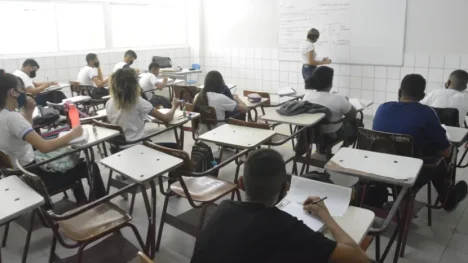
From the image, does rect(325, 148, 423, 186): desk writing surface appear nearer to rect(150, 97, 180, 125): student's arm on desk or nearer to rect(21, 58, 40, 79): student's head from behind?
rect(150, 97, 180, 125): student's arm on desk

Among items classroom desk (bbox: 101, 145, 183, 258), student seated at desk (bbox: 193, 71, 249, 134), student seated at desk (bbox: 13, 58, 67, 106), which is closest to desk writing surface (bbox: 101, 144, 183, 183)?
classroom desk (bbox: 101, 145, 183, 258)

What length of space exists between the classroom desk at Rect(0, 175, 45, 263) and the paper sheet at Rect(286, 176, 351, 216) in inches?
45.3

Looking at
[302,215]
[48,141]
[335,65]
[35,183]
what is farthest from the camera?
[335,65]

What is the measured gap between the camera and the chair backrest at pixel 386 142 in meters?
2.55

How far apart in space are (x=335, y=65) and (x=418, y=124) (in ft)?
12.6

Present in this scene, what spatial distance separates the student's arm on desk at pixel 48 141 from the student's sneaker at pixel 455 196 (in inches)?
106

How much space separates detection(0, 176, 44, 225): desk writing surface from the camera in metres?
1.74

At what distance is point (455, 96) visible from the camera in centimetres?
352

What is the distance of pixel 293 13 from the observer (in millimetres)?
6652

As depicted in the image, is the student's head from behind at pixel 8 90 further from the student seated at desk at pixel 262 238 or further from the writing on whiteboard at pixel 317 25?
the writing on whiteboard at pixel 317 25

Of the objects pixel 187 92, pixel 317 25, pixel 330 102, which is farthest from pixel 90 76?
pixel 330 102

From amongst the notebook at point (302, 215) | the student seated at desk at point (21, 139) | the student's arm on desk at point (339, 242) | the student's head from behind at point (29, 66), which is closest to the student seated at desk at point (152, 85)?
the student's head from behind at point (29, 66)

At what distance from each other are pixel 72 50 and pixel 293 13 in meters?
3.77

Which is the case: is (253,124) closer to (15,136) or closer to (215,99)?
(215,99)
